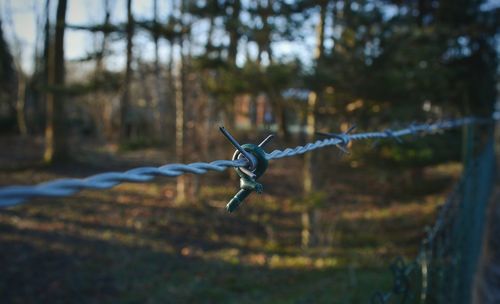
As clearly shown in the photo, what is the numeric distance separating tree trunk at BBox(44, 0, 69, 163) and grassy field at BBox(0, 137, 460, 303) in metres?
1.85

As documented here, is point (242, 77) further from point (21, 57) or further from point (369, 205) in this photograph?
point (21, 57)

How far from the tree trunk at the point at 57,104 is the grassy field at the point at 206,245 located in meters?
1.85

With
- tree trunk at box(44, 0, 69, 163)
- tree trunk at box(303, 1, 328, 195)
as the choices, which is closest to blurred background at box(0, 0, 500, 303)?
tree trunk at box(303, 1, 328, 195)

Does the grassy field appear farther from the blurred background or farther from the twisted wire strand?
the twisted wire strand

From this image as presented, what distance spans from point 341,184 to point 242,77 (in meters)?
6.86

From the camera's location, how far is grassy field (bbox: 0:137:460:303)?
5.09 metres

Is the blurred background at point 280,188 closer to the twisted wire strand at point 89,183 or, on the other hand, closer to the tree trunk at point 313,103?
the tree trunk at point 313,103

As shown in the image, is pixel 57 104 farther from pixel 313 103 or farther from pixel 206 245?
pixel 313 103

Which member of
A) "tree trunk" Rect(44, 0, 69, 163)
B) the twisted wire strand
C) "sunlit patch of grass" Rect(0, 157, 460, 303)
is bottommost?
"sunlit patch of grass" Rect(0, 157, 460, 303)

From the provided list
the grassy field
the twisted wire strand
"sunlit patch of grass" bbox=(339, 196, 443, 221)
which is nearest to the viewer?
the twisted wire strand

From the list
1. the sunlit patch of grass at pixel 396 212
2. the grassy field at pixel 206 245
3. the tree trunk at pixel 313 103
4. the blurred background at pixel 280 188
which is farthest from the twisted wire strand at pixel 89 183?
the sunlit patch of grass at pixel 396 212

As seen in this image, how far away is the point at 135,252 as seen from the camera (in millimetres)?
6297

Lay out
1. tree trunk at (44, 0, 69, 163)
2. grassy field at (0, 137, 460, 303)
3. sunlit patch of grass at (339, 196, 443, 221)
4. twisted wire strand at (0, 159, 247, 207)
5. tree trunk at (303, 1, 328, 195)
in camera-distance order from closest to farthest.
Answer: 1. twisted wire strand at (0, 159, 247, 207)
2. grassy field at (0, 137, 460, 303)
3. tree trunk at (303, 1, 328, 195)
4. sunlit patch of grass at (339, 196, 443, 221)
5. tree trunk at (44, 0, 69, 163)

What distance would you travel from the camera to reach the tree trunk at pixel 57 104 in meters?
11.8
